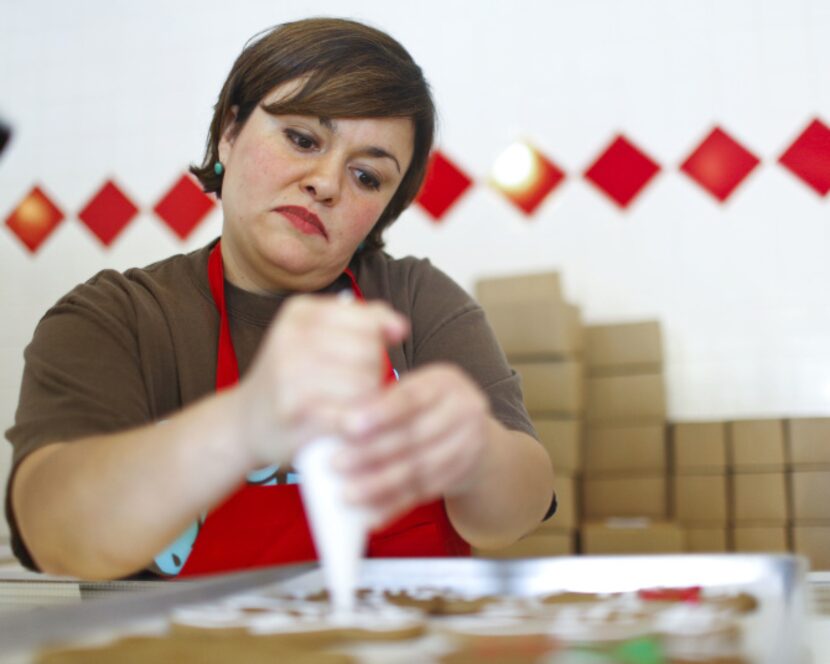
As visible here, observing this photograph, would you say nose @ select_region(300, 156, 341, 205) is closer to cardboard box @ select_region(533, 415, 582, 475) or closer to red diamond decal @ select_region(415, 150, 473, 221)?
cardboard box @ select_region(533, 415, 582, 475)

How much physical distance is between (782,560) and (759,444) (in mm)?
2340

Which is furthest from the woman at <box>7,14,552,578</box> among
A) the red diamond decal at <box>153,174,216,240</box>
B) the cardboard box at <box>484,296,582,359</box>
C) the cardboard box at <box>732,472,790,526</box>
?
the red diamond decal at <box>153,174,216,240</box>

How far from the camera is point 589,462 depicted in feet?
10.2

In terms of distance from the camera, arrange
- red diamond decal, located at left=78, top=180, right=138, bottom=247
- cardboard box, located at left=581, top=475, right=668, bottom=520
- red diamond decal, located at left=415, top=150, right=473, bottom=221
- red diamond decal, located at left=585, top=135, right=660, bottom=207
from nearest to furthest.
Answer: cardboard box, located at left=581, top=475, right=668, bottom=520 < red diamond decal, located at left=585, top=135, right=660, bottom=207 < red diamond decal, located at left=415, top=150, right=473, bottom=221 < red diamond decal, located at left=78, top=180, right=138, bottom=247

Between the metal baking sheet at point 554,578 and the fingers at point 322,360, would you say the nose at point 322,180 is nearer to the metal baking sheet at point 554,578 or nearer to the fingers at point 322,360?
the metal baking sheet at point 554,578

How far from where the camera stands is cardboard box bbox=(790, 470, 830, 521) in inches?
113

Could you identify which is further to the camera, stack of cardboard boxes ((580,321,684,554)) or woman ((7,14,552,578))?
stack of cardboard boxes ((580,321,684,554))

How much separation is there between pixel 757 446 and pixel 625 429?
1.31 feet

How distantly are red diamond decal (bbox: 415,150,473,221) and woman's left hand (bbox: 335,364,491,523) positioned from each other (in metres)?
2.93

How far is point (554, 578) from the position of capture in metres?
0.81

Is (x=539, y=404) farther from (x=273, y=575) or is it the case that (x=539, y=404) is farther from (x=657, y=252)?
(x=273, y=575)

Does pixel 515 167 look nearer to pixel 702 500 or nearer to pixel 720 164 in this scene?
pixel 720 164

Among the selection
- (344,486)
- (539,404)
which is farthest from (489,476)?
(539,404)

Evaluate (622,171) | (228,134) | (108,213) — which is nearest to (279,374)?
(228,134)
